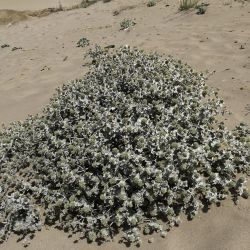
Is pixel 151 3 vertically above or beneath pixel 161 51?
above

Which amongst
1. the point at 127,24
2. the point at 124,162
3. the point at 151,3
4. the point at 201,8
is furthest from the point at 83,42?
the point at 124,162

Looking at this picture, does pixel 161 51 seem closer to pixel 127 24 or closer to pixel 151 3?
pixel 127 24

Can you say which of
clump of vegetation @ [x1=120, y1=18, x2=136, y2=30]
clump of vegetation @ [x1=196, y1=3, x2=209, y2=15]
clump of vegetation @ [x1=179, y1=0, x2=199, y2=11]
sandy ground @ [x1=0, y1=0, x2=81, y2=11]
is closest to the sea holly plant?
clump of vegetation @ [x1=196, y1=3, x2=209, y2=15]

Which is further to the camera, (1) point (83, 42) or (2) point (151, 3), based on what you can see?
(2) point (151, 3)

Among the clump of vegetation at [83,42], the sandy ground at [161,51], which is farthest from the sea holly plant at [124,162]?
the clump of vegetation at [83,42]

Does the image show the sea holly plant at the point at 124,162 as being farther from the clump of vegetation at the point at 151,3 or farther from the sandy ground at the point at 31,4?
the sandy ground at the point at 31,4

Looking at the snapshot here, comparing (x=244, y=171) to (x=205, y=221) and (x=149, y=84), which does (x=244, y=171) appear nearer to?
(x=205, y=221)
